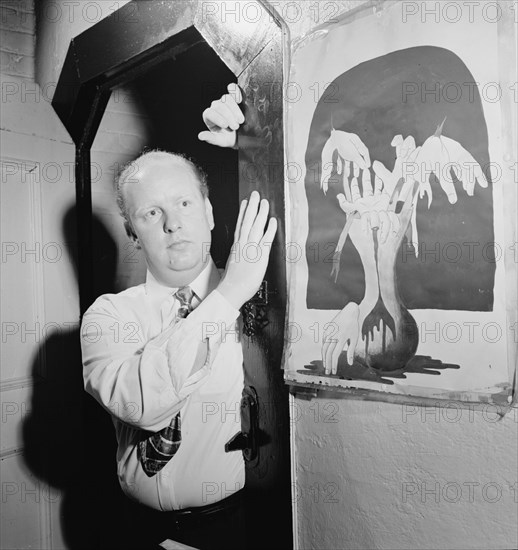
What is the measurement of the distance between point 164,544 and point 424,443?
816 mm

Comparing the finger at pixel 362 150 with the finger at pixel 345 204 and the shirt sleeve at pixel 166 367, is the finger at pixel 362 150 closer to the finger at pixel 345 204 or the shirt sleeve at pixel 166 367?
the finger at pixel 345 204

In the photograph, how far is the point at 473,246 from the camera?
101 centimetres

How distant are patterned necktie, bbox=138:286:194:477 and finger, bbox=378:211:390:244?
0.57m

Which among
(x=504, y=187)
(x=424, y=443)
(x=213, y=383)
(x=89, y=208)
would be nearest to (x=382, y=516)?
(x=424, y=443)

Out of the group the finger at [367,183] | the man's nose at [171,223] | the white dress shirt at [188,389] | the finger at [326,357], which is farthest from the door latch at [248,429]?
the finger at [367,183]

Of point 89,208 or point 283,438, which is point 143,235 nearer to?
point 89,208

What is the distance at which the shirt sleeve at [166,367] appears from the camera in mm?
1365

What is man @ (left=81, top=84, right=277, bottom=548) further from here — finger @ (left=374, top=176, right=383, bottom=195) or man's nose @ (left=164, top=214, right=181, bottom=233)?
finger @ (left=374, top=176, right=383, bottom=195)

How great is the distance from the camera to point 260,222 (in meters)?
1.30

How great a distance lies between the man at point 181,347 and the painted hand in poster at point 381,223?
0.76ft

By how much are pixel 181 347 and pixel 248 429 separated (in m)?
0.28

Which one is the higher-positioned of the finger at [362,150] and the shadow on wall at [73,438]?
the finger at [362,150]

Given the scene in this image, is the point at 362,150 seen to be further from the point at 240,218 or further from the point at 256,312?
the point at 256,312

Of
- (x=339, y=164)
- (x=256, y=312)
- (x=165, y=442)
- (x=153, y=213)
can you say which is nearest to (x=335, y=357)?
(x=256, y=312)
